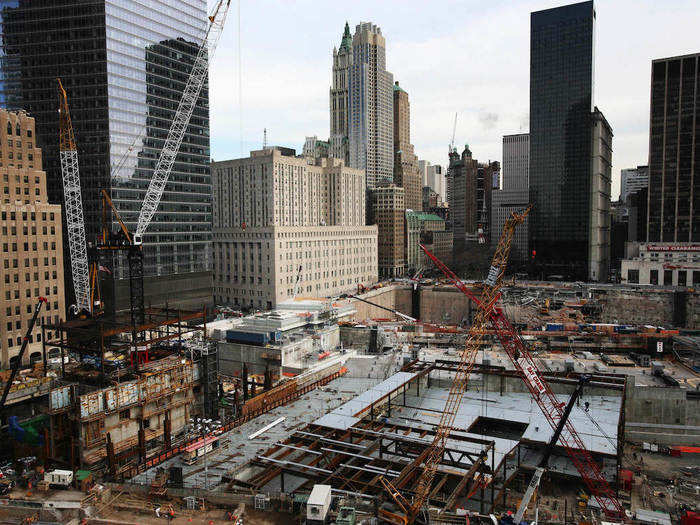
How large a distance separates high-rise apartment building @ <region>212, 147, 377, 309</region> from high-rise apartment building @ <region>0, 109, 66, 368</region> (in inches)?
2164

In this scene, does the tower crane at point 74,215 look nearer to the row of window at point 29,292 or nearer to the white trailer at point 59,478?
Answer: the row of window at point 29,292

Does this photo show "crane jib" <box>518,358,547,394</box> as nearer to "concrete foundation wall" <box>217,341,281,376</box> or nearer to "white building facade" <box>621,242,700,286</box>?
"concrete foundation wall" <box>217,341,281,376</box>

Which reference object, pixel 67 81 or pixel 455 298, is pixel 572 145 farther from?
pixel 67 81

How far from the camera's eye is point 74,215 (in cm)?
10062

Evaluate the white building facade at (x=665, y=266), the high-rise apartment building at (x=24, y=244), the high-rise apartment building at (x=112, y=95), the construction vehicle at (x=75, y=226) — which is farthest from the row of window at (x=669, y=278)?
the high-rise apartment building at (x=24, y=244)

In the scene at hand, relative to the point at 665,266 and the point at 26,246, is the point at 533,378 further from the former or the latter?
the point at 665,266

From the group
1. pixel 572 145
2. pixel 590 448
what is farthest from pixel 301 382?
pixel 572 145

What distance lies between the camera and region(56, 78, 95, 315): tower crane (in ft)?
318

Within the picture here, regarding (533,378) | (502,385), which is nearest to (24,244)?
(502,385)

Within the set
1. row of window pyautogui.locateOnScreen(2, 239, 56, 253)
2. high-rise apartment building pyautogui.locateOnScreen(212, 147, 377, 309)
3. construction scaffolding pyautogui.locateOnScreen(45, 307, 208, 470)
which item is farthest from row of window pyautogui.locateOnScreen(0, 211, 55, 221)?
high-rise apartment building pyautogui.locateOnScreen(212, 147, 377, 309)

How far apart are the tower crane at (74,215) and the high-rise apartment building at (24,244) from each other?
4006mm

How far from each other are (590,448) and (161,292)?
3493 inches

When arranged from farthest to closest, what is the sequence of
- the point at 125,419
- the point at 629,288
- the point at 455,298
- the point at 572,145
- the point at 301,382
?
the point at 572,145 → the point at 455,298 → the point at 629,288 → the point at 301,382 → the point at 125,419

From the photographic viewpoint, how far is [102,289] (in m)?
101
